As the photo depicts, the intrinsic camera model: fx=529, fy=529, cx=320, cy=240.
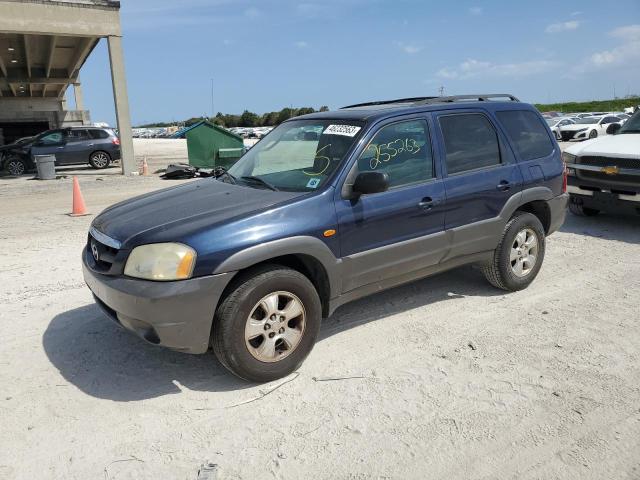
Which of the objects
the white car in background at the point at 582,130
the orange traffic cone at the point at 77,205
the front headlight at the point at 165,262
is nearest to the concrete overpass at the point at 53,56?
the orange traffic cone at the point at 77,205

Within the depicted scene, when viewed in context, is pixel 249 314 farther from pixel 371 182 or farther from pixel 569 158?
pixel 569 158

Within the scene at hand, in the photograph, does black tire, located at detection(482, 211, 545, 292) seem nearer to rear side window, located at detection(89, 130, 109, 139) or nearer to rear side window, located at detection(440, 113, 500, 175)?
rear side window, located at detection(440, 113, 500, 175)

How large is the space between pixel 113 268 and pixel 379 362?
1914 millimetres

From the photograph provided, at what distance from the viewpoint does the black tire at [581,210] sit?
8.13 m

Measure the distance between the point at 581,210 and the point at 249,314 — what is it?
21.9ft

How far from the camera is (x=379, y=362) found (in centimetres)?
376

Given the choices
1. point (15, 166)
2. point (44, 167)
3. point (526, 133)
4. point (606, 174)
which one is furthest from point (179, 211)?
point (15, 166)

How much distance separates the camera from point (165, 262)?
10.4 feet

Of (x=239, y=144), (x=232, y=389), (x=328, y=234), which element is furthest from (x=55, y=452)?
(x=239, y=144)

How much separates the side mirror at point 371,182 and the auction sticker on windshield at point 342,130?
49 centimetres

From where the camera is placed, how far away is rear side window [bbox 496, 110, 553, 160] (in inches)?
195

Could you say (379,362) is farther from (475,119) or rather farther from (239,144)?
(239,144)

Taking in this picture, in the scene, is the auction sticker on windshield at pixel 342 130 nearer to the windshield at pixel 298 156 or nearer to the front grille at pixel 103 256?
the windshield at pixel 298 156

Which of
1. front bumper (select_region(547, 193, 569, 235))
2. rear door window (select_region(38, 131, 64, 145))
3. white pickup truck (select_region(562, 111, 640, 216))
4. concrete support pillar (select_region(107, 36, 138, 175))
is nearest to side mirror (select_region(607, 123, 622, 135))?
white pickup truck (select_region(562, 111, 640, 216))
